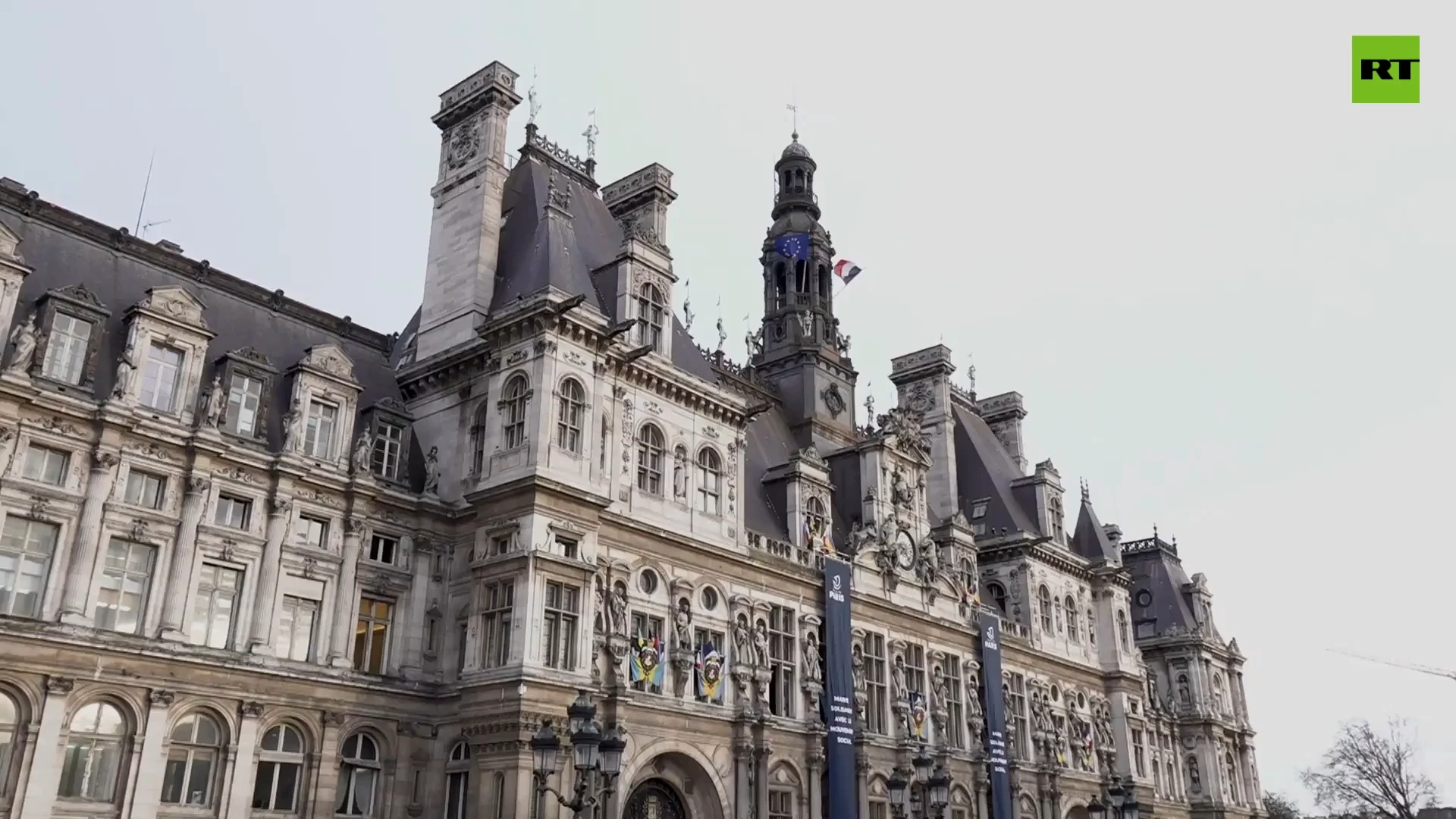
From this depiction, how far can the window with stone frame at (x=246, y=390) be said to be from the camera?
3319 cm

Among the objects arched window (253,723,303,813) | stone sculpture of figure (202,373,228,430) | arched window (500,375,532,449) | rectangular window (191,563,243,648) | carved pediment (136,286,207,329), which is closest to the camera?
rectangular window (191,563,243,648)

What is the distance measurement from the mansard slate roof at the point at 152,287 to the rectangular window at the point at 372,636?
17.7 ft

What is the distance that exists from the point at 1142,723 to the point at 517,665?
1761 inches

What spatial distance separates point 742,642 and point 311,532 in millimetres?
15009

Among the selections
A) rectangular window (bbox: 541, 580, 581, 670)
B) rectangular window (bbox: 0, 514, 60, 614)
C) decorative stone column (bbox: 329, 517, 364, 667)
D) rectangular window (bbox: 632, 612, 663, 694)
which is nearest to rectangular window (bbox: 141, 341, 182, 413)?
rectangular window (bbox: 0, 514, 60, 614)

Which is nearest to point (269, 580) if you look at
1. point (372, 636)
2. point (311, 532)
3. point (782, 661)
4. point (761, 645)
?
point (311, 532)

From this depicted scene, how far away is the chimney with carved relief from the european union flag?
68.9ft

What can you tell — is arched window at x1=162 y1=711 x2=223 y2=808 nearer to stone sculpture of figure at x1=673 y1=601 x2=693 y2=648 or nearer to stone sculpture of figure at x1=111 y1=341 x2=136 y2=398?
stone sculpture of figure at x1=111 y1=341 x2=136 y2=398

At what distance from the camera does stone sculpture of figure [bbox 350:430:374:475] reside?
115 ft

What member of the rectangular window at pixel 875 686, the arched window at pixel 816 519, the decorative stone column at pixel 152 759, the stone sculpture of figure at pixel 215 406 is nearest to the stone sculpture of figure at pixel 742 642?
the arched window at pixel 816 519

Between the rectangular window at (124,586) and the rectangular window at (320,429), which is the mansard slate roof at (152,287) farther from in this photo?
the rectangular window at (124,586)

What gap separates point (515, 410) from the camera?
3656cm

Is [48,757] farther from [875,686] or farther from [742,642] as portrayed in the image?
[875,686]

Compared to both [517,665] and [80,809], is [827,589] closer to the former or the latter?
[517,665]
